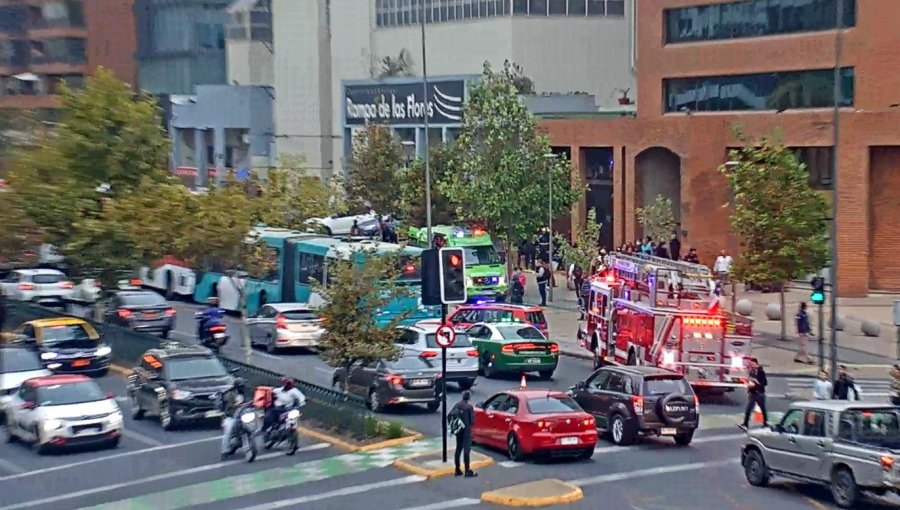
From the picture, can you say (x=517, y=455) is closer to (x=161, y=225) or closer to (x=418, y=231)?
(x=161, y=225)

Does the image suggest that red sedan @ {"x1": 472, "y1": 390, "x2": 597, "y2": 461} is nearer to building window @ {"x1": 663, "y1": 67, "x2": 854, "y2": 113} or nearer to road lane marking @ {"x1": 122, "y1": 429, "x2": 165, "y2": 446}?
road lane marking @ {"x1": 122, "y1": 429, "x2": 165, "y2": 446}

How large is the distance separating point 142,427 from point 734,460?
40.4 feet

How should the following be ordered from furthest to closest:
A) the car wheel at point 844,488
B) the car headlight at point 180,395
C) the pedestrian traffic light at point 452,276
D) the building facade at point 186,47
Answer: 1. the building facade at point 186,47
2. the car headlight at point 180,395
3. the pedestrian traffic light at point 452,276
4. the car wheel at point 844,488

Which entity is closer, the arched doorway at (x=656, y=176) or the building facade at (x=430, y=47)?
the arched doorway at (x=656, y=176)

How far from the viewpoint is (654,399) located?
87.1 feet

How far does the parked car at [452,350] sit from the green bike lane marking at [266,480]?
5.18 meters

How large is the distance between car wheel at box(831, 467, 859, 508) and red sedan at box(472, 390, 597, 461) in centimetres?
489

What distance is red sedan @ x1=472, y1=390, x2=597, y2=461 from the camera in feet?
82.4

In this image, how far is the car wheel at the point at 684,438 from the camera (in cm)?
2692

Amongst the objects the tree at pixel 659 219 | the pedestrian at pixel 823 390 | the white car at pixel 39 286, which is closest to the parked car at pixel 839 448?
the pedestrian at pixel 823 390

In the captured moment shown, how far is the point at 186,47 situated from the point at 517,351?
5805 cm

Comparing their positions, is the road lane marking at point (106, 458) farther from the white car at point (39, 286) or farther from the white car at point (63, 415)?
the white car at point (39, 286)

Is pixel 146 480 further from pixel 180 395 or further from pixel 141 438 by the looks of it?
pixel 180 395

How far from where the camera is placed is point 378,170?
62.3 meters
